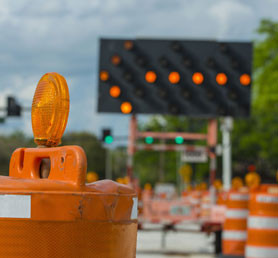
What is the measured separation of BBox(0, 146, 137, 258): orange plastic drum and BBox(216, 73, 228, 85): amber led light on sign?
41.0 feet

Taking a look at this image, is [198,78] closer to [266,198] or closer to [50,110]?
[266,198]

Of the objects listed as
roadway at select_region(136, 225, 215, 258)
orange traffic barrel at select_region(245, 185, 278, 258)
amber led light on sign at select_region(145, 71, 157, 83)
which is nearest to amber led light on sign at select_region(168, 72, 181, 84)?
amber led light on sign at select_region(145, 71, 157, 83)

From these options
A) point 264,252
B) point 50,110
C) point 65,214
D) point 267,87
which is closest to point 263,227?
point 264,252

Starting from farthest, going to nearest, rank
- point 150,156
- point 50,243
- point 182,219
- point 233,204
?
1. point 150,156
2. point 182,219
3. point 233,204
4. point 50,243

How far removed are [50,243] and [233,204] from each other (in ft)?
35.7

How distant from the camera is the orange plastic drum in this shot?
3.05m

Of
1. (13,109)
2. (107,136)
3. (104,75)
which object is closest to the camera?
(104,75)

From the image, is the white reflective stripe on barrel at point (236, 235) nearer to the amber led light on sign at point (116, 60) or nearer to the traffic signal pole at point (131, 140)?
the traffic signal pole at point (131, 140)

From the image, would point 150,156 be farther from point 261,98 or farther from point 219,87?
point 219,87

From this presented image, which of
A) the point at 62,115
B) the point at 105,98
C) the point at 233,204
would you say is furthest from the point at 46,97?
the point at 105,98

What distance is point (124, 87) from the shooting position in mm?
15562

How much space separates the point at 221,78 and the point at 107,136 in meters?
8.97

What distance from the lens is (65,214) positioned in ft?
10.1

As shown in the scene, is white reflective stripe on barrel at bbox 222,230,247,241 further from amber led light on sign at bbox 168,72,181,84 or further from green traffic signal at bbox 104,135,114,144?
green traffic signal at bbox 104,135,114,144
